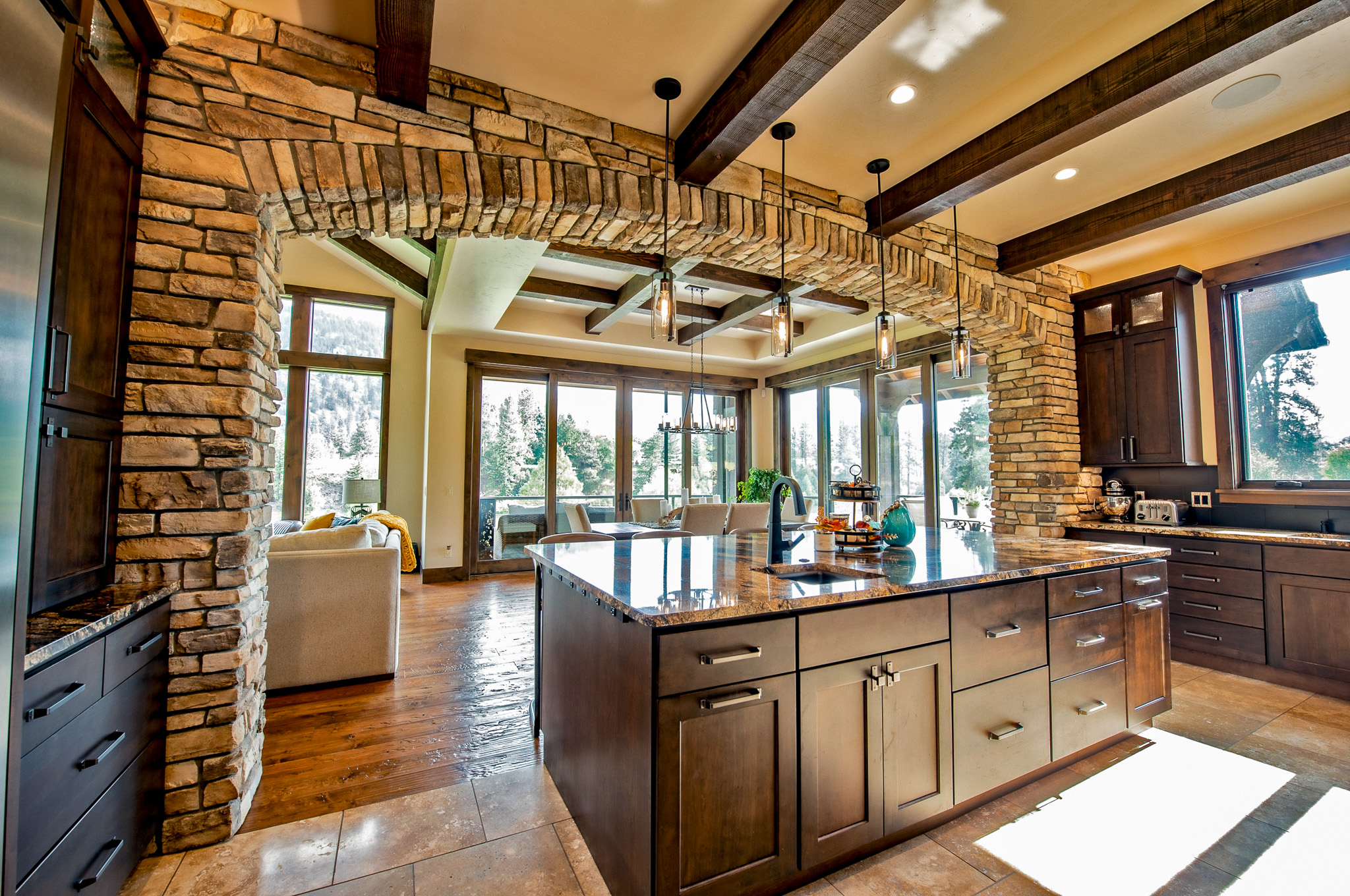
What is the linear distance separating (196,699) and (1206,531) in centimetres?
518

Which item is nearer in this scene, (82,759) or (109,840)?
(82,759)

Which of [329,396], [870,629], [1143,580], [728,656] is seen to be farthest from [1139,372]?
[329,396]

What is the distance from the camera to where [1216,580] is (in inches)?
136

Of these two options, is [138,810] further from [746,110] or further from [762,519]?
[762,519]

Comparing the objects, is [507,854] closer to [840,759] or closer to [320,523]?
[840,759]

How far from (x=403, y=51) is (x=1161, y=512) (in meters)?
5.14

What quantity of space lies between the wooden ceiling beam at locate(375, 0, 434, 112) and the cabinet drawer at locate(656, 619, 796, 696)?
2067 millimetres

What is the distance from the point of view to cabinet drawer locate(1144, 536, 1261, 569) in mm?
3305

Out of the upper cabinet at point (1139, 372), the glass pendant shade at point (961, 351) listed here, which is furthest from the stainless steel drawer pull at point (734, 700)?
the upper cabinet at point (1139, 372)

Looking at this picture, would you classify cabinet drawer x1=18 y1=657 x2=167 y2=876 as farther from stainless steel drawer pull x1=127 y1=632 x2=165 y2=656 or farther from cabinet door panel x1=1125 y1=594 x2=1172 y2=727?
cabinet door panel x1=1125 y1=594 x2=1172 y2=727

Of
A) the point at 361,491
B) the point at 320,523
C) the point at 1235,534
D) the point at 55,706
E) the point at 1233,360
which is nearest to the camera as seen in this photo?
the point at 55,706

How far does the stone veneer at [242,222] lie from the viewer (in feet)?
6.04

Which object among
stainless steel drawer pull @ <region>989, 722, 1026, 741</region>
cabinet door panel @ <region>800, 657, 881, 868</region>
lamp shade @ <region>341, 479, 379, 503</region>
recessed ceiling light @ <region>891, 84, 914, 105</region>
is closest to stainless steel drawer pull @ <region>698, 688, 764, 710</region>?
cabinet door panel @ <region>800, 657, 881, 868</region>

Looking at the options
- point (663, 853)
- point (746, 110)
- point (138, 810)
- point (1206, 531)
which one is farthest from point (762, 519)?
point (138, 810)
